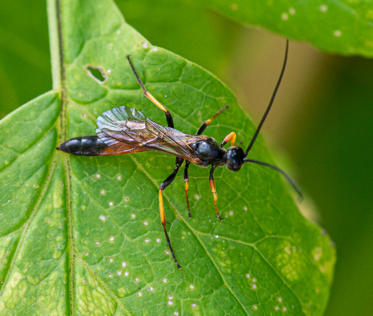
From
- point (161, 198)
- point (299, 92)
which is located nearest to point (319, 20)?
point (161, 198)

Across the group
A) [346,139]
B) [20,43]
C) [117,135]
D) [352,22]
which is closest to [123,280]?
[117,135]

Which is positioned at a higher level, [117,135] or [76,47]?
[76,47]

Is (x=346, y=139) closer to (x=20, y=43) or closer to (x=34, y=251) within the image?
(x=20, y=43)

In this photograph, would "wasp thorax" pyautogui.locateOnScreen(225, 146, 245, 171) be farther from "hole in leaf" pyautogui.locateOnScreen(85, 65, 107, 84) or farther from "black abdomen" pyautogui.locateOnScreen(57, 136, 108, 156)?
"hole in leaf" pyautogui.locateOnScreen(85, 65, 107, 84)

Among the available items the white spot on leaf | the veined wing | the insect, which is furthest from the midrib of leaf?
the white spot on leaf

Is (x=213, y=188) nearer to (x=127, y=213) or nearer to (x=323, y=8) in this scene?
(x=127, y=213)

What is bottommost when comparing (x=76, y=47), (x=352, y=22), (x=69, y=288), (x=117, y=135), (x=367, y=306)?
(x=367, y=306)

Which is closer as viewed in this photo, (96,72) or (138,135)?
(96,72)
